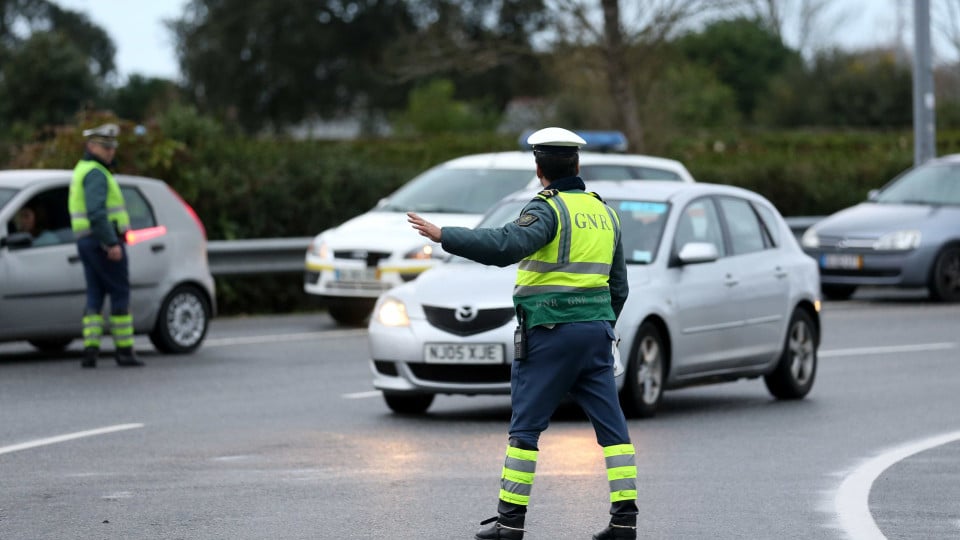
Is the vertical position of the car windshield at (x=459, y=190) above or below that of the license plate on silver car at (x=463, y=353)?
above

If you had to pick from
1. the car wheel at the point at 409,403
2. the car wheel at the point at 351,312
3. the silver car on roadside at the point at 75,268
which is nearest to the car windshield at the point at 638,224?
the car wheel at the point at 409,403

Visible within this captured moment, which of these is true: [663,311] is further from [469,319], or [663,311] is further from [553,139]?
[553,139]

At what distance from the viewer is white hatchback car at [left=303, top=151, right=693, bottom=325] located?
1864 cm

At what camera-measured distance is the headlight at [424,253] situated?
730 inches

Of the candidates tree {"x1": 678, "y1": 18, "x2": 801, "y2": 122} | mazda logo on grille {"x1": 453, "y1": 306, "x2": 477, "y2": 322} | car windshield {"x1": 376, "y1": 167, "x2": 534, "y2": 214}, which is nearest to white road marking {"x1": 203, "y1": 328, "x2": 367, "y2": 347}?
car windshield {"x1": 376, "y1": 167, "x2": 534, "y2": 214}

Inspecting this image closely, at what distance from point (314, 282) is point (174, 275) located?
3.04 meters

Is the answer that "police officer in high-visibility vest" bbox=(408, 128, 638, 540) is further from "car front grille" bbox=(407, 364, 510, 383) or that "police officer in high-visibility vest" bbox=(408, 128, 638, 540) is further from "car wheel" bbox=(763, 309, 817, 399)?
"car wheel" bbox=(763, 309, 817, 399)

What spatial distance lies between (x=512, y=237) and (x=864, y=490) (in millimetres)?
2778

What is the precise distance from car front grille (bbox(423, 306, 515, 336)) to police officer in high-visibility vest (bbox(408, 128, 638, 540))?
386 cm

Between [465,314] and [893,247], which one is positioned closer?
[465,314]

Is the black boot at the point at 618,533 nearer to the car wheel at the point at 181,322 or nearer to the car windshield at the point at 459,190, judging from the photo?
the car wheel at the point at 181,322

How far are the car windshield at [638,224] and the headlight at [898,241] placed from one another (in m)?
9.84

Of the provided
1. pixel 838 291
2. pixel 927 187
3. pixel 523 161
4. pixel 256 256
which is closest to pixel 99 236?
pixel 256 256

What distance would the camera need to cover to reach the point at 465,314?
11.7 m
